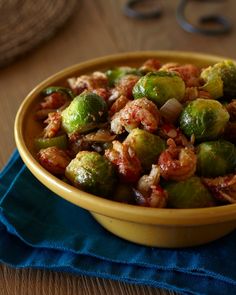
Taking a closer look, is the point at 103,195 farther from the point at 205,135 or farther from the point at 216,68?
the point at 216,68

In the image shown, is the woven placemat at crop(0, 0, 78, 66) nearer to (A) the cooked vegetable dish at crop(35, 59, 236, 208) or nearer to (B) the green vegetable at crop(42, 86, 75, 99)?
(B) the green vegetable at crop(42, 86, 75, 99)

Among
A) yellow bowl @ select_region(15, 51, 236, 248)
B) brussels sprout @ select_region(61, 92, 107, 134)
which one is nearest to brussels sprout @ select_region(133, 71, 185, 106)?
brussels sprout @ select_region(61, 92, 107, 134)

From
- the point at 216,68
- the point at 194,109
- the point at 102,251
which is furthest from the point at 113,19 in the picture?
the point at 102,251

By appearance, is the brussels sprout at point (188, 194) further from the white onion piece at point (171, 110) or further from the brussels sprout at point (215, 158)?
the white onion piece at point (171, 110)

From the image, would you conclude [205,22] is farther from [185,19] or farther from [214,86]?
[214,86]

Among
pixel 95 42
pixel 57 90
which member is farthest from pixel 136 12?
pixel 57 90

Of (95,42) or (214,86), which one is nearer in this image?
(214,86)
